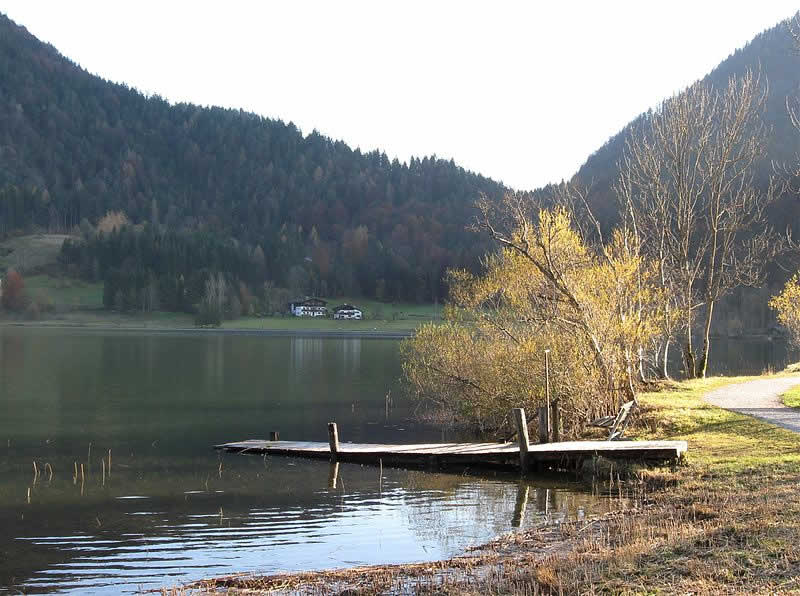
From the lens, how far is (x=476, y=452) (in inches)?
1016

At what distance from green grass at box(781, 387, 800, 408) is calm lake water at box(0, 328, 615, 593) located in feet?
30.4

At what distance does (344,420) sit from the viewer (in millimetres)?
38875

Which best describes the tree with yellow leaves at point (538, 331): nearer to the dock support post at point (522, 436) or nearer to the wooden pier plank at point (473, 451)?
the wooden pier plank at point (473, 451)

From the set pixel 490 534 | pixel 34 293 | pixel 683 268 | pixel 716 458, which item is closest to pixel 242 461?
pixel 490 534

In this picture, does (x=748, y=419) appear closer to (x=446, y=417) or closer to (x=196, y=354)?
(x=446, y=417)

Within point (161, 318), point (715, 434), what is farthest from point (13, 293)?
point (715, 434)

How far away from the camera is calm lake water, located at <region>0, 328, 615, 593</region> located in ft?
54.7

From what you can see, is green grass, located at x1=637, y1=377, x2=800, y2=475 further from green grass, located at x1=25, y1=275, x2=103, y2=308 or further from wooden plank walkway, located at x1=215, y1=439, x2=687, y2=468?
green grass, located at x1=25, y1=275, x2=103, y2=308

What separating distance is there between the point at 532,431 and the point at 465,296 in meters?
7.18

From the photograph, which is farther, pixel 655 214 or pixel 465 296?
pixel 655 214

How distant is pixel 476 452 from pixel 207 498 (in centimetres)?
805

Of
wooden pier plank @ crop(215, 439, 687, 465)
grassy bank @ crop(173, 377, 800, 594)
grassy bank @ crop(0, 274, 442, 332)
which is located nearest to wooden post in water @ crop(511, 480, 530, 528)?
wooden pier plank @ crop(215, 439, 687, 465)

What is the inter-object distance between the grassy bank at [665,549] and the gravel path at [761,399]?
3479mm

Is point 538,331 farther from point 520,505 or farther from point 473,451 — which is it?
point 520,505
